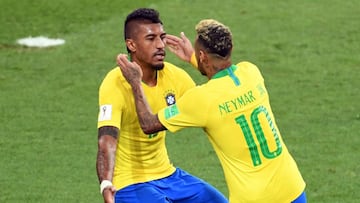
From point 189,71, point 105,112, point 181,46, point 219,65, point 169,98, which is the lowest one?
point 189,71

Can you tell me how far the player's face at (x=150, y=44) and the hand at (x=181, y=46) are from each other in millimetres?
409

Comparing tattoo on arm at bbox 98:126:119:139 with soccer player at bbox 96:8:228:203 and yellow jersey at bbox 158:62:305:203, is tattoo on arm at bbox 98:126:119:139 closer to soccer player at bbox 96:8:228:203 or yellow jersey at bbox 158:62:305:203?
soccer player at bbox 96:8:228:203

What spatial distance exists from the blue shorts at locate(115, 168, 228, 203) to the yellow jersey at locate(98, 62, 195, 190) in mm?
59

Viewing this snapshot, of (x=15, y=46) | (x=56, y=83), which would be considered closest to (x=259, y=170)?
(x=56, y=83)

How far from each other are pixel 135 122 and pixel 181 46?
893 millimetres

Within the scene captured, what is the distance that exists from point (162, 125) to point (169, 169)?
110 centimetres

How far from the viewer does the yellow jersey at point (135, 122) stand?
29.7 feet

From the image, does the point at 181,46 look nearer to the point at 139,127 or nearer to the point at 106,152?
the point at 139,127

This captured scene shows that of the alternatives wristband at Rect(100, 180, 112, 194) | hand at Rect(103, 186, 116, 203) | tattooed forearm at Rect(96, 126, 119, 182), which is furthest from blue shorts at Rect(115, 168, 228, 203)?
hand at Rect(103, 186, 116, 203)

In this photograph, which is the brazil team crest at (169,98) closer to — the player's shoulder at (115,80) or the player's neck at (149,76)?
the player's neck at (149,76)

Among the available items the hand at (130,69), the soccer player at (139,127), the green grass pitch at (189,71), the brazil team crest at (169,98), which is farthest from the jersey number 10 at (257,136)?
the green grass pitch at (189,71)

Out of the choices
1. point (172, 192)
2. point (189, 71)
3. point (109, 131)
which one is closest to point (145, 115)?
point (109, 131)

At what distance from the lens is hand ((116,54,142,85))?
28.6 feet

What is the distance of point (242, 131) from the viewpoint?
829 centimetres
